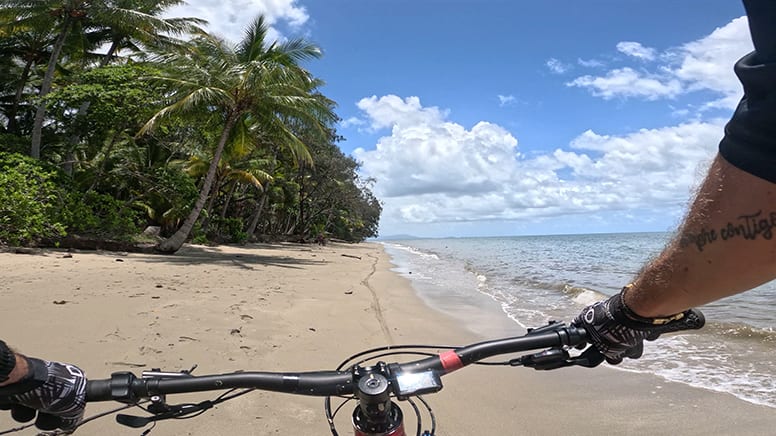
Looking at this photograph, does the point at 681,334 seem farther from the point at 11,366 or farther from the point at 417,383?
the point at 11,366

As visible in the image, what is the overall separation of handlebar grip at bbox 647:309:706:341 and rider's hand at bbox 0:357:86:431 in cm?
146

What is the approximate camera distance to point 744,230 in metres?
0.76

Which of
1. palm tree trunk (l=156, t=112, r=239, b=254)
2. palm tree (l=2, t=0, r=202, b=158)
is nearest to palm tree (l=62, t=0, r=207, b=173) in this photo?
palm tree (l=2, t=0, r=202, b=158)

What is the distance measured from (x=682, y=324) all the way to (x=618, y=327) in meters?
0.16

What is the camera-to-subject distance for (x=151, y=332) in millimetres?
4395

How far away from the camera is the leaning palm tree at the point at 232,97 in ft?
46.9

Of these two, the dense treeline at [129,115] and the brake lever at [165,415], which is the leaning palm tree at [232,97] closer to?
the dense treeline at [129,115]

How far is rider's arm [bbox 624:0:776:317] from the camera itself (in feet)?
2.43

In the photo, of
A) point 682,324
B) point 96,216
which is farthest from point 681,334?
point 96,216

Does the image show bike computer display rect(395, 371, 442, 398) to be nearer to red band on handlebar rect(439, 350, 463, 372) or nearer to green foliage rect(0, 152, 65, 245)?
red band on handlebar rect(439, 350, 463, 372)

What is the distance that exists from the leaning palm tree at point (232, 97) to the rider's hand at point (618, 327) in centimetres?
1428

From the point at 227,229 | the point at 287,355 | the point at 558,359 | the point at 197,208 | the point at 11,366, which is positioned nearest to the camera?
the point at 11,366

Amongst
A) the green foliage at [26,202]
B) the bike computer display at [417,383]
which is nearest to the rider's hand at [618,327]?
the bike computer display at [417,383]

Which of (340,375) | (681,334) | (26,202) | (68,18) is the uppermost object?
(68,18)
